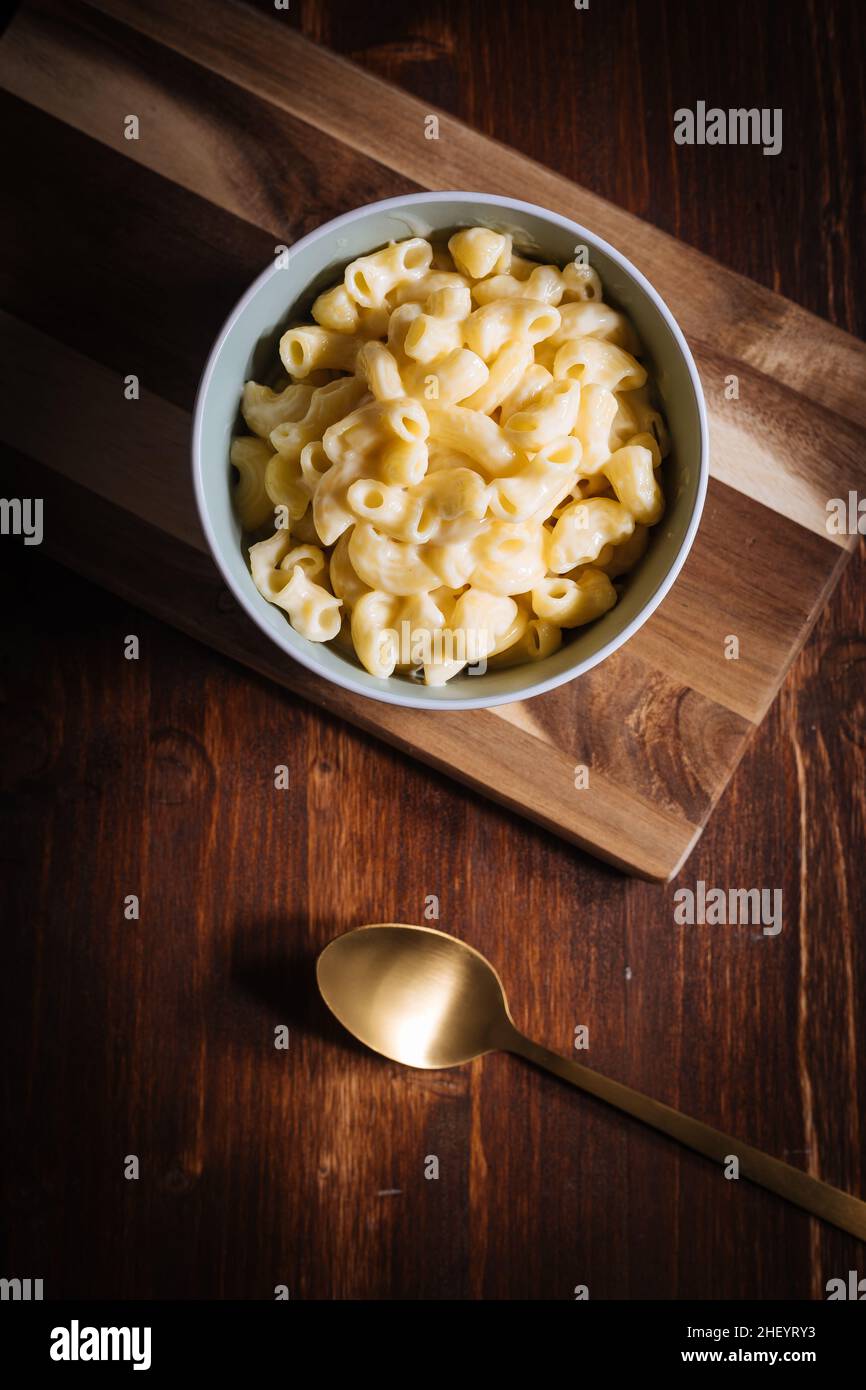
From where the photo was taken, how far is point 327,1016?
1.26 meters

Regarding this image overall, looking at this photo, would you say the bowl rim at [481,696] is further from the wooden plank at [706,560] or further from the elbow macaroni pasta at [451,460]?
the wooden plank at [706,560]

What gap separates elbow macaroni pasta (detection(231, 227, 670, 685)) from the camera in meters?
0.98

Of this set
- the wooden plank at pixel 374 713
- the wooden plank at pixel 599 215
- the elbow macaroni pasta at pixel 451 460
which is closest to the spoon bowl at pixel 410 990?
the wooden plank at pixel 374 713

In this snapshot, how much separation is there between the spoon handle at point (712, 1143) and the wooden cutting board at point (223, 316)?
0.80 feet

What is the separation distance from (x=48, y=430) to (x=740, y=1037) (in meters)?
1.05

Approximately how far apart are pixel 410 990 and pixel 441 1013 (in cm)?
5

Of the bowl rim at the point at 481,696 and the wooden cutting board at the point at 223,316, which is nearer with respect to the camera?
the bowl rim at the point at 481,696

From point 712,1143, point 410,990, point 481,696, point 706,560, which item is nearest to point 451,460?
point 481,696

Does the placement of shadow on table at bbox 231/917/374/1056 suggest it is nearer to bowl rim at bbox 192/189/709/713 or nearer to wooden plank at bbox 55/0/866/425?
bowl rim at bbox 192/189/709/713

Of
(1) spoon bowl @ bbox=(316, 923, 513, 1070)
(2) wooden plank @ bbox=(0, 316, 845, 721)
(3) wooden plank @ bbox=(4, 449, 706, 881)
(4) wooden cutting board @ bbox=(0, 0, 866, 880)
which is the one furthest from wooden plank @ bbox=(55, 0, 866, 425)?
(1) spoon bowl @ bbox=(316, 923, 513, 1070)

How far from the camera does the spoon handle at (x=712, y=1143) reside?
1.21 meters

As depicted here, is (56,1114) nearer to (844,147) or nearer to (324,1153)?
(324,1153)

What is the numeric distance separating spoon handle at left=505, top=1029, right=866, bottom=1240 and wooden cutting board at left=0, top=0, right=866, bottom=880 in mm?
245

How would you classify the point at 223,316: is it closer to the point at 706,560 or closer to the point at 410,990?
the point at 706,560
